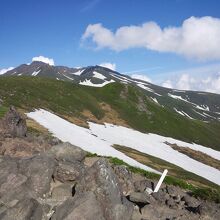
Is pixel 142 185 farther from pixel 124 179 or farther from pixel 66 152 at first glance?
pixel 66 152

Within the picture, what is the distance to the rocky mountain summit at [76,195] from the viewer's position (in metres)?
19.5

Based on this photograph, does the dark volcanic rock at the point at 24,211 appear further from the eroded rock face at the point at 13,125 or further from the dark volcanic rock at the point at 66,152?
the eroded rock face at the point at 13,125

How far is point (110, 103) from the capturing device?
413 feet

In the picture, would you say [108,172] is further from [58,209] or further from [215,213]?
[215,213]

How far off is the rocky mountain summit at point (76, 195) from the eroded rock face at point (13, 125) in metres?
8.44

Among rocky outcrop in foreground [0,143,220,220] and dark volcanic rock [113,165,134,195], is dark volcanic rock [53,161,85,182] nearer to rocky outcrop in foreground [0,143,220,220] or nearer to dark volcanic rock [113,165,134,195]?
rocky outcrop in foreground [0,143,220,220]

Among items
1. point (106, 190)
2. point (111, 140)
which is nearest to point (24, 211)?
point (106, 190)

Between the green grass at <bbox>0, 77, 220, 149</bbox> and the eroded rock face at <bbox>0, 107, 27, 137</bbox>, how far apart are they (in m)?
55.9

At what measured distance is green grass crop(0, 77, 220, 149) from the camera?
106188 millimetres

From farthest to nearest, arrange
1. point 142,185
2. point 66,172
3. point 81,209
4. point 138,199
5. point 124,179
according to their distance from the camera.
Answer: point 142,185 → point 124,179 → point 66,172 → point 138,199 → point 81,209

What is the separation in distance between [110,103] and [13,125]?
303ft

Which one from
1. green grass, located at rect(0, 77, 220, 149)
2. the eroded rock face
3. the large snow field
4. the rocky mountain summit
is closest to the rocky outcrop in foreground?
the rocky mountain summit

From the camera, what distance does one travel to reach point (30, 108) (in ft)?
259

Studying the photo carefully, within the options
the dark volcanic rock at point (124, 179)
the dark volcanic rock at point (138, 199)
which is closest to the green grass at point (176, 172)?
the dark volcanic rock at point (124, 179)
